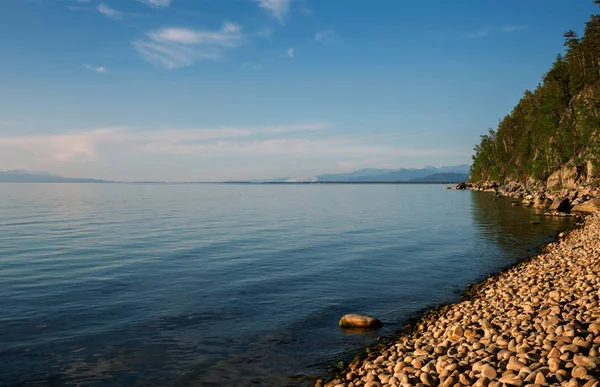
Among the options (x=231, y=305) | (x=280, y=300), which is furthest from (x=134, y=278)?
(x=280, y=300)

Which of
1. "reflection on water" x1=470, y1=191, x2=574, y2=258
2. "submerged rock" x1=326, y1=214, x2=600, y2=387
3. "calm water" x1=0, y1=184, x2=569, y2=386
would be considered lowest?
"calm water" x1=0, y1=184, x2=569, y2=386

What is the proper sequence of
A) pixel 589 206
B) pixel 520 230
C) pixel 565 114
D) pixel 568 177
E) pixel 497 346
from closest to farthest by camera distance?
1. pixel 497 346
2. pixel 520 230
3. pixel 589 206
4. pixel 568 177
5. pixel 565 114

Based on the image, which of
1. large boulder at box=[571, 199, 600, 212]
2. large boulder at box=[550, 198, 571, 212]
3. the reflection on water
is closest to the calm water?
the reflection on water

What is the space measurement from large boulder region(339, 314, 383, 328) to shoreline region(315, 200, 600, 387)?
1.06 meters

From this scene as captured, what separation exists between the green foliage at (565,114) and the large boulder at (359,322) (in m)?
76.1

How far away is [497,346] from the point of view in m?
10.6

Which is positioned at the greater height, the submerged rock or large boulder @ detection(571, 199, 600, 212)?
large boulder @ detection(571, 199, 600, 212)

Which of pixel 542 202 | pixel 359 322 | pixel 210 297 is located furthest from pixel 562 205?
pixel 210 297

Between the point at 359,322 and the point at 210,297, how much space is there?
7512mm

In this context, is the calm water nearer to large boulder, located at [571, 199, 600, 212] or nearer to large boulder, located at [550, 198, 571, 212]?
large boulder, located at [571, 199, 600, 212]

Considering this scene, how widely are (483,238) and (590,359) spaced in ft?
100

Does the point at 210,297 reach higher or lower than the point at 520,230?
lower

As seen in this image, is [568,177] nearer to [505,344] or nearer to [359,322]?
[359,322]

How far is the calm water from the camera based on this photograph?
12.3 m
